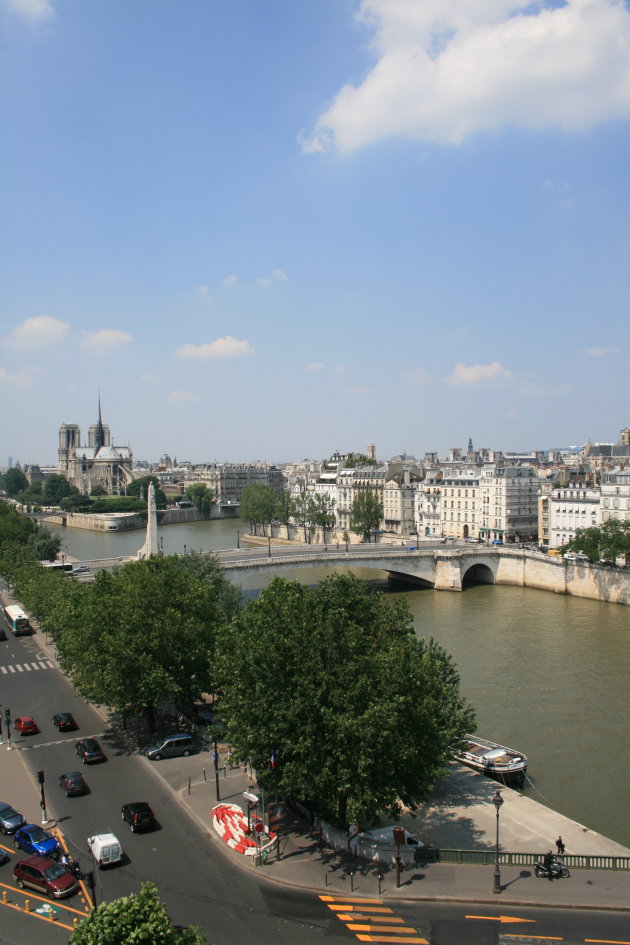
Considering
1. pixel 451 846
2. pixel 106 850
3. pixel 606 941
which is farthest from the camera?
pixel 451 846

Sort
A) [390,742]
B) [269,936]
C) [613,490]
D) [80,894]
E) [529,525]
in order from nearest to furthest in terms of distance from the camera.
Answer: [269,936]
[80,894]
[390,742]
[613,490]
[529,525]

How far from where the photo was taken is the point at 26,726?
28.8m

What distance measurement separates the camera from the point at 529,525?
302 feet

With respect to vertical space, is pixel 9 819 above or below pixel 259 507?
below

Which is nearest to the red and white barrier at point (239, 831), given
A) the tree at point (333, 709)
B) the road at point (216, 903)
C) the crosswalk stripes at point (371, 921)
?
the road at point (216, 903)

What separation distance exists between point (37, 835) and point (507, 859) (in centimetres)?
1172

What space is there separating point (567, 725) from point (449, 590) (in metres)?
37.2

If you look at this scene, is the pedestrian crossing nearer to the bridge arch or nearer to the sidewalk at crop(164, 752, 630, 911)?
the sidewalk at crop(164, 752, 630, 911)

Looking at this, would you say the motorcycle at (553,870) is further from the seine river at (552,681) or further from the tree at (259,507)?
the tree at (259,507)

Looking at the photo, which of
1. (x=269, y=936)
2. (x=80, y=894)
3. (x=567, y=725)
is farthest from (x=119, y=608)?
(x=567, y=725)

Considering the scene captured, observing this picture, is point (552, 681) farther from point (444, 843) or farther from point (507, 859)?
point (507, 859)

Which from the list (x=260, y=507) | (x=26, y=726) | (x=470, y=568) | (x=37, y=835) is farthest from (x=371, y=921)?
(x=260, y=507)

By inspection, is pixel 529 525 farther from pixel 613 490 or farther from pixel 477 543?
pixel 613 490

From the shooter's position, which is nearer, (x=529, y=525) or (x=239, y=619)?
(x=239, y=619)
